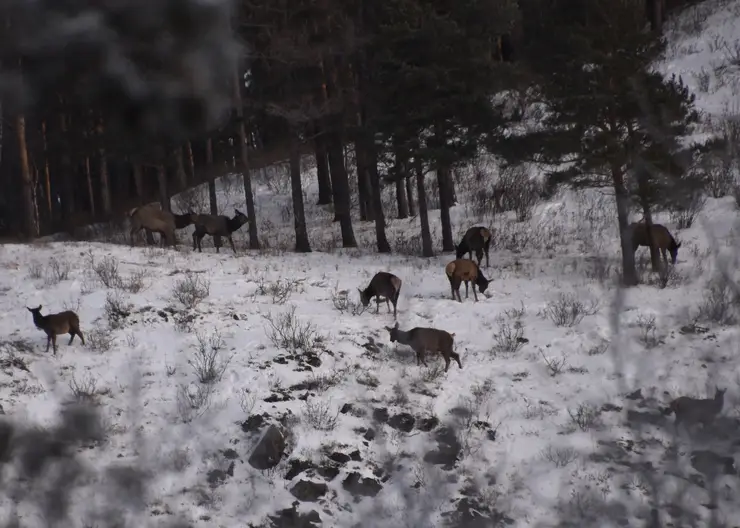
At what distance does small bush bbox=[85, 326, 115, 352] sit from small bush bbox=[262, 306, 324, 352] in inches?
93.6

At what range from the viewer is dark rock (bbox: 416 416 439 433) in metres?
10.7

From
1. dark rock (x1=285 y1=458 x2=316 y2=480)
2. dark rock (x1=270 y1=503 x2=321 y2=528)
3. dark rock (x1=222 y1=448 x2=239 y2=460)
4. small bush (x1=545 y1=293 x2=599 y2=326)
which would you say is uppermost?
small bush (x1=545 y1=293 x2=599 y2=326)

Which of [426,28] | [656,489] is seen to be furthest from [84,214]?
[656,489]

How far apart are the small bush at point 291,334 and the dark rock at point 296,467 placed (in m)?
2.60

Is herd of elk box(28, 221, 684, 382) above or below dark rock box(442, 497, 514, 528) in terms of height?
above

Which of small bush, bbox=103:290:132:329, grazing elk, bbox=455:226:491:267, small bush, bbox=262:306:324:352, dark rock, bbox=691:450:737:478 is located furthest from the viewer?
grazing elk, bbox=455:226:491:267

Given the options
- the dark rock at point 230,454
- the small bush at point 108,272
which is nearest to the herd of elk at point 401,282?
the small bush at point 108,272

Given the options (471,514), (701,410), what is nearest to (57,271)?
(471,514)

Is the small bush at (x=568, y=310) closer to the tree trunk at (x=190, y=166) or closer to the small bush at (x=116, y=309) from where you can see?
the small bush at (x=116, y=309)

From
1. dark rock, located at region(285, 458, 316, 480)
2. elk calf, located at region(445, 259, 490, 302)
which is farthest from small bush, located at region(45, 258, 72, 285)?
elk calf, located at region(445, 259, 490, 302)

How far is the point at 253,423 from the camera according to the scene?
10.7 meters

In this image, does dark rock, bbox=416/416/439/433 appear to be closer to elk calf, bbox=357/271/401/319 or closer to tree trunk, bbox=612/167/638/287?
elk calf, bbox=357/271/401/319

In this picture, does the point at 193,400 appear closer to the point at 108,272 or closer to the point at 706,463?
the point at 108,272

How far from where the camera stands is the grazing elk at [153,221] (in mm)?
21094
